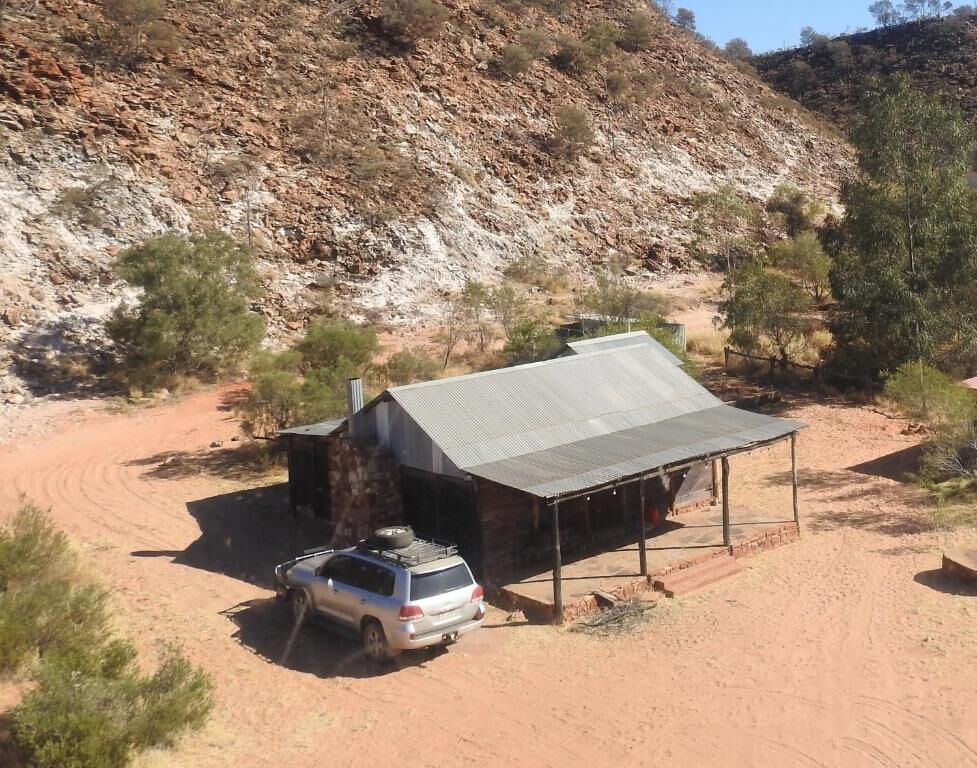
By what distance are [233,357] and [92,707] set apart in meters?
21.0

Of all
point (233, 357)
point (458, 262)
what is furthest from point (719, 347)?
point (233, 357)

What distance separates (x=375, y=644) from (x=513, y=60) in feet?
142

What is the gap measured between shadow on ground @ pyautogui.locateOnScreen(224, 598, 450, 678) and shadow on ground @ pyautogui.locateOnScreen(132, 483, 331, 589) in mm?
1373

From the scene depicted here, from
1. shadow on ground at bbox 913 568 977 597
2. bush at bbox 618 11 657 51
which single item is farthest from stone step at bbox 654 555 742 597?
bush at bbox 618 11 657 51

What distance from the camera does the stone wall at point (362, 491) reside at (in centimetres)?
1472

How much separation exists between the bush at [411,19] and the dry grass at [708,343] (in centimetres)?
2387

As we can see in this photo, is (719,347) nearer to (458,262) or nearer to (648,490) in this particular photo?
(458,262)

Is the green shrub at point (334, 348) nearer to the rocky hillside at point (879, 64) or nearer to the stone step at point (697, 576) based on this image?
the stone step at point (697, 576)

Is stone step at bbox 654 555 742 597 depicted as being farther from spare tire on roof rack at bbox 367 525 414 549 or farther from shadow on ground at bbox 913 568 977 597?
spare tire on roof rack at bbox 367 525 414 549

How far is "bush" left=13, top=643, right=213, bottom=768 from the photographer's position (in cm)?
782

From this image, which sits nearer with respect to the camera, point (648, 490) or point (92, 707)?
point (92, 707)

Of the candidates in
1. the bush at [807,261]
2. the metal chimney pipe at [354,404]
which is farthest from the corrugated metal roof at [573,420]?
the bush at [807,261]

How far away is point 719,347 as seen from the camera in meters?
32.8

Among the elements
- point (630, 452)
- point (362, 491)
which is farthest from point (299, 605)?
point (630, 452)
